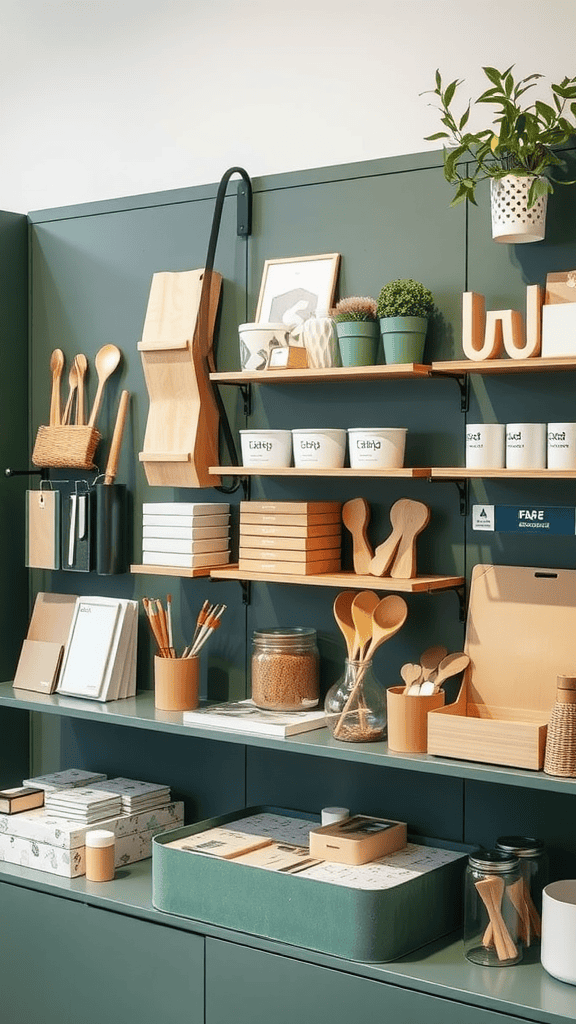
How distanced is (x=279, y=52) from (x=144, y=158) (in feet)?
1.56

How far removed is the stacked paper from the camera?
119 inches

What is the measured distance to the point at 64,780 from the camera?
308cm

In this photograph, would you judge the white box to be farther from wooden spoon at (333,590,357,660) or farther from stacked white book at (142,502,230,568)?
stacked white book at (142,502,230,568)

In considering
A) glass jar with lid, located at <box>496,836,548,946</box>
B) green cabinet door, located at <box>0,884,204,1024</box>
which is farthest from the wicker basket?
glass jar with lid, located at <box>496,836,548,946</box>

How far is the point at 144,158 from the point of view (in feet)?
10.5

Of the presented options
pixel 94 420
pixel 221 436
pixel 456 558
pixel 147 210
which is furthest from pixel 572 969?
pixel 147 210

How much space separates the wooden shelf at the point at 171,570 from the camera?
2.76m

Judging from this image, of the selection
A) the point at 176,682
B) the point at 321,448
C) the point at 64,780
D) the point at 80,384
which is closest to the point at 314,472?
the point at 321,448

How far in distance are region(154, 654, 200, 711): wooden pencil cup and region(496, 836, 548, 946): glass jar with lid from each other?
0.79 m

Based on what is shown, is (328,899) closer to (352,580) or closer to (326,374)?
(352,580)

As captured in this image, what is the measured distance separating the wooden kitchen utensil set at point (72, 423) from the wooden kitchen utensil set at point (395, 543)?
31.2 inches

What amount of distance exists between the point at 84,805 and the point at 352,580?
0.88m

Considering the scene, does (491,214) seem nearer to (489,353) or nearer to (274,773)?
(489,353)

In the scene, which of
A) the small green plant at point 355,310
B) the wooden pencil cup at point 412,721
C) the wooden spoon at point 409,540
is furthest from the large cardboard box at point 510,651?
the small green plant at point 355,310
